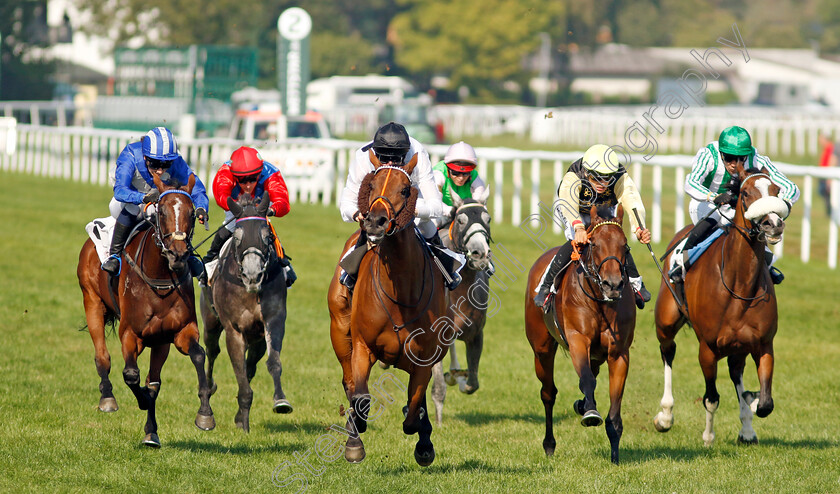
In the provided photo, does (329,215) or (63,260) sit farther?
(329,215)

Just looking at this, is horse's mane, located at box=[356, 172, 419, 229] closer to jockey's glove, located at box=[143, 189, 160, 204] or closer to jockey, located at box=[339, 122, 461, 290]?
jockey, located at box=[339, 122, 461, 290]

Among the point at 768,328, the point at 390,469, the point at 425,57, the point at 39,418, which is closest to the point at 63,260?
the point at 39,418

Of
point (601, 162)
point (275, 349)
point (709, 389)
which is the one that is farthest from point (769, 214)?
point (275, 349)

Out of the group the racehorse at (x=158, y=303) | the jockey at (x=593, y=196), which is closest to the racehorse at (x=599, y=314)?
the jockey at (x=593, y=196)

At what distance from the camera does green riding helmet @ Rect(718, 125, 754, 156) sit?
7.57 m

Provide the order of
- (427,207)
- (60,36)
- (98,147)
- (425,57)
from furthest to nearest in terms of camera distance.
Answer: (425,57), (60,36), (98,147), (427,207)

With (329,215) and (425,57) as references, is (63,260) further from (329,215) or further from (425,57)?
(425,57)

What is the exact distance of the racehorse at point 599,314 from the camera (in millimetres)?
6578

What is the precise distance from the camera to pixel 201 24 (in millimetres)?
43750

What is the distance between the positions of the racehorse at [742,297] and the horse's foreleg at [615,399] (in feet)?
3.26

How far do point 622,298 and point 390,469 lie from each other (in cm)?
188

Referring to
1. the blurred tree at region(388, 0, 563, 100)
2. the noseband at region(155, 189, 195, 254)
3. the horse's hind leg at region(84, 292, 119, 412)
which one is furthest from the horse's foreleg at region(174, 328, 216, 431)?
the blurred tree at region(388, 0, 563, 100)

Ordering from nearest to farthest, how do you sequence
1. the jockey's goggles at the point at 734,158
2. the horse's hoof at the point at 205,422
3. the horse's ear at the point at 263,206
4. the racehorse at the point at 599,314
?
the racehorse at the point at 599,314, the horse's hoof at the point at 205,422, the horse's ear at the point at 263,206, the jockey's goggles at the point at 734,158

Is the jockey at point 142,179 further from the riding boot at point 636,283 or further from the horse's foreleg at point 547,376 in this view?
the riding boot at point 636,283
